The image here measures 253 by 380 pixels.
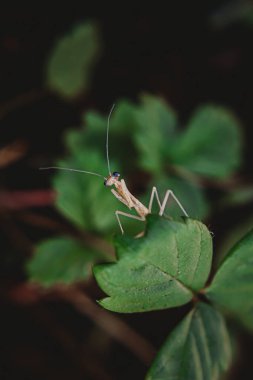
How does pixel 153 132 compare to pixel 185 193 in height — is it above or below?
above

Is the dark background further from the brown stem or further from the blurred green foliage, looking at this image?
the blurred green foliage

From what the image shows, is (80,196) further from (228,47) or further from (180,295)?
(228,47)

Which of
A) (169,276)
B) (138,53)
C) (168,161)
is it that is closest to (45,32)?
(138,53)

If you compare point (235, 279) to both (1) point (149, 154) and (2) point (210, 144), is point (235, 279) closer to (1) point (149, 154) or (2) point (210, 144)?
(1) point (149, 154)

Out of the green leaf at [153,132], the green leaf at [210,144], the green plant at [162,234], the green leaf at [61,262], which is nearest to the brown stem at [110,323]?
the green plant at [162,234]

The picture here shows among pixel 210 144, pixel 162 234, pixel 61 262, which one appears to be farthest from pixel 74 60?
pixel 162 234

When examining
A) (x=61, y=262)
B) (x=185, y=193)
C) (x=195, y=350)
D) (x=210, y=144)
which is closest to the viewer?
(x=195, y=350)

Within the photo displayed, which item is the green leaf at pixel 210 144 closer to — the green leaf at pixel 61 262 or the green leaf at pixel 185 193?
the green leaf at pixel 185 193
